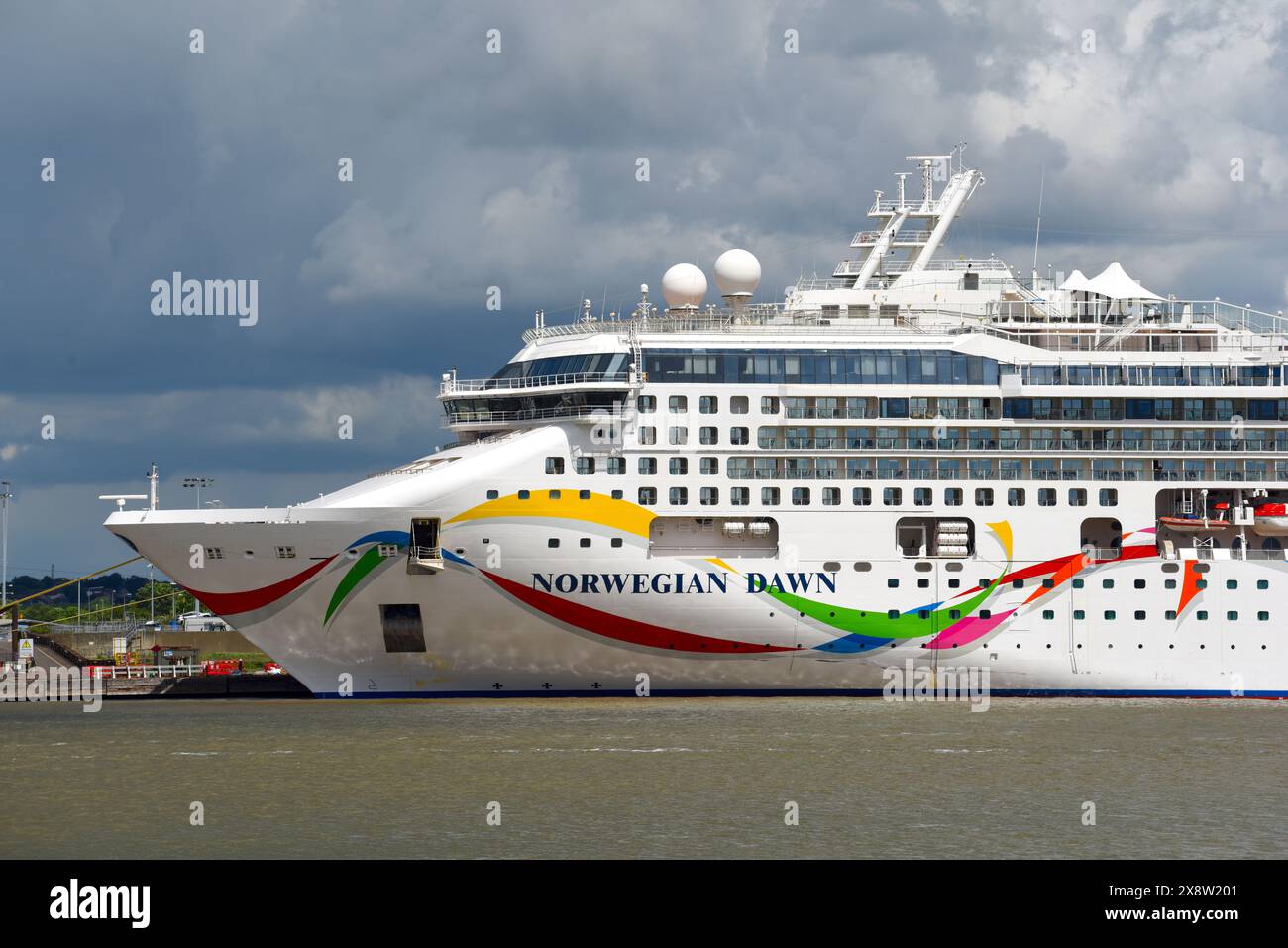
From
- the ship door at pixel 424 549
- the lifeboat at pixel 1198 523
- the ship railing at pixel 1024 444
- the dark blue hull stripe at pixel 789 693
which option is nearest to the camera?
the ship door at pixel 424 549

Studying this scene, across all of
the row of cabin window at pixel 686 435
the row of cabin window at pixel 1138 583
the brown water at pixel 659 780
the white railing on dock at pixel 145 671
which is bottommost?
the brown water at pixel 659 780

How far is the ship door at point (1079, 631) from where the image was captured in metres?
41.8

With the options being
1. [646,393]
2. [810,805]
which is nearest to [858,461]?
[646,393]

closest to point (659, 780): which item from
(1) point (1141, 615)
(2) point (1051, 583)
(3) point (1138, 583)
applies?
(2) point (1051, 583)

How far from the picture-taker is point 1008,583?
137ft

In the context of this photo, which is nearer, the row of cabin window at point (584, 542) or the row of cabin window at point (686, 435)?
the row of cabin window at point (584, 542)

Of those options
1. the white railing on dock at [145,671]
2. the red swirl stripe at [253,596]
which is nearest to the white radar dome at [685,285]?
the red swirl stripe at [253,596]

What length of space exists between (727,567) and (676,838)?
48.5 ft

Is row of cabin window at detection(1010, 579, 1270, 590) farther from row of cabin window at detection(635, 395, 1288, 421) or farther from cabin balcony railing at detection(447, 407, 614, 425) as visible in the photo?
cabin balcony railing at detection(447, 407, 614, 425)

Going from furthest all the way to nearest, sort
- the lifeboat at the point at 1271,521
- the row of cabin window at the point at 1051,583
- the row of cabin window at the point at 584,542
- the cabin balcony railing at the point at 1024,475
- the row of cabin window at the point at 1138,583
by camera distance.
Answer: the lifeboat at the point at 1271,521, the cabin balcony railing at the point at 1024,475, the row of cabin window at the point at 1138,583, the row of cabin window at the point at 1051,583, the row of cabin window at the point at 584,542

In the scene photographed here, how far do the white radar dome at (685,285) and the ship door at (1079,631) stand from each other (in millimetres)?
12224

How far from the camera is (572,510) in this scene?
40375mm

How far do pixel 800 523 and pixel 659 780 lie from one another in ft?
38.7

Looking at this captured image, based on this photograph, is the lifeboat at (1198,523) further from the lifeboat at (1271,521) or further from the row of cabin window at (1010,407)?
the row of cabin window at (1010,407)
